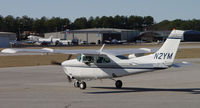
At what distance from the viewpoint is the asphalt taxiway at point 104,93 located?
523 inches

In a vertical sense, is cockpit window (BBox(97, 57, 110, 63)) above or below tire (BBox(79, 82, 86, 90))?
above

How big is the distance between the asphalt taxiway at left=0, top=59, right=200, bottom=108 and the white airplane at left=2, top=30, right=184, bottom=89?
2.16ft

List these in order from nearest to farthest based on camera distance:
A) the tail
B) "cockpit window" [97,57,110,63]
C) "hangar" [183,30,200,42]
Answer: the tail, "cockpit window" [97,57,110,63], "hangar" [183,30,200,42]

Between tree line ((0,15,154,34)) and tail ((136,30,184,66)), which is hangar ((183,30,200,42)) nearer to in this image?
tree line ((0,15,154,34))

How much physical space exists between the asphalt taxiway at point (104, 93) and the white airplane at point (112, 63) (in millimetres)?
660

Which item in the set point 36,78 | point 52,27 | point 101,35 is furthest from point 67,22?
point 36,78

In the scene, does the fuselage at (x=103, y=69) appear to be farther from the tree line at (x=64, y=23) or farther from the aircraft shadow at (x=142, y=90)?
the tree line at (x=64, y=23)

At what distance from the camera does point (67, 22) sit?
165500 millimetres

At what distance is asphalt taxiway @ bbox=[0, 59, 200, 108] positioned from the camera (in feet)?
43.6


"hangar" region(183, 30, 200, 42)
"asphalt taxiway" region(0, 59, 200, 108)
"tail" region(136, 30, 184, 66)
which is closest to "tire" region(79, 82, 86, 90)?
"asphalt taxiway" region(0, 59, 200, 108)

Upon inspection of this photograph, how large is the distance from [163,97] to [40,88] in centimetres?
577

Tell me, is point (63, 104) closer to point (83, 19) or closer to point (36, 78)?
point (36, 78)

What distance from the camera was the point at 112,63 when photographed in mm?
16828

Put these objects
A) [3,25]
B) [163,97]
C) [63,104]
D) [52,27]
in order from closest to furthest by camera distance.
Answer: [63,104] → [163,97] → [3,25] → [52,27]
